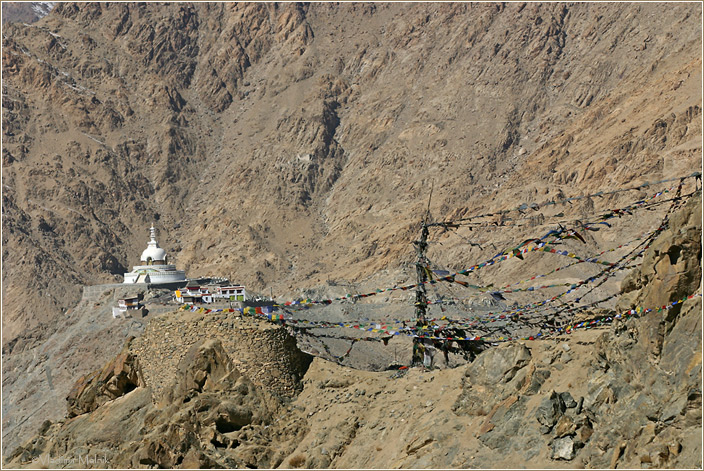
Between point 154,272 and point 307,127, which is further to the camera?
point 307,127

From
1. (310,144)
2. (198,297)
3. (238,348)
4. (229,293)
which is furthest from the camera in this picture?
(310,144)

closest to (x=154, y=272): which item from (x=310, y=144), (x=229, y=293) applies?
(x=229, y=293)

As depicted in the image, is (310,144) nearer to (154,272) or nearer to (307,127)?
(307,127)

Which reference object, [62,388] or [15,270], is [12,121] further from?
[62,388]

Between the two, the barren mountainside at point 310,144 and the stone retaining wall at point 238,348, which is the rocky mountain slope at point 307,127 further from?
the stone retaining wall at point 238,348

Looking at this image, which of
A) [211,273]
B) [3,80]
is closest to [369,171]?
[211,273]

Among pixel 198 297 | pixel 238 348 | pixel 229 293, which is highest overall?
pixel 198 297

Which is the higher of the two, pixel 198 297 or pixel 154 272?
pixel 154 272

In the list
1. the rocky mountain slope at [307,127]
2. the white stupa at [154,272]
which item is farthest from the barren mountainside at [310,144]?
the white stupa at [154,272]
